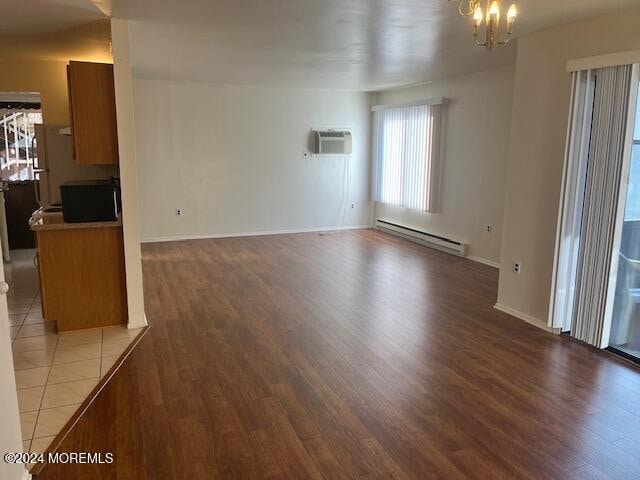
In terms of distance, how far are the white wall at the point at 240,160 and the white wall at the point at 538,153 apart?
454cm

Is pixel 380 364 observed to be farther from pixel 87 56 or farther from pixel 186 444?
pixel 87 56

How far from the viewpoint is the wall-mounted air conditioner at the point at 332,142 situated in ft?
27.1

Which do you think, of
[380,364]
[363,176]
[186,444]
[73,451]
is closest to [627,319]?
[380,364]

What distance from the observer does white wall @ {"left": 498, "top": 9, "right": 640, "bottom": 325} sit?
3.72 meters

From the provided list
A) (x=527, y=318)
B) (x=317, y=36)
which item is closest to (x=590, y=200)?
(x=527, y=318)

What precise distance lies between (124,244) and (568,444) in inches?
133

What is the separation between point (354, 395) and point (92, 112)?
2.96 metres

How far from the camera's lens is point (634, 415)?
2.76m

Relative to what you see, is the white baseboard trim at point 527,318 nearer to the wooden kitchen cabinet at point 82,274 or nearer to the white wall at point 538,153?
the white wall at point 538,153

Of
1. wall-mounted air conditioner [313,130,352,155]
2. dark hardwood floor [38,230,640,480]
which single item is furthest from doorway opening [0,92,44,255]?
wall-mounted air conditioner [313,130,352,155]

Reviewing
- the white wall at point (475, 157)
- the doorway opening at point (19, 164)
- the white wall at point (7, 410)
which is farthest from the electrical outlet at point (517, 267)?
the doorway opening at point (19, 164)

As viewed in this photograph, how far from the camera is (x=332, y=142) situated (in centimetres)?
834

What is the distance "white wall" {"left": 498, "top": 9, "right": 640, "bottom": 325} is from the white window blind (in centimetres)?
284

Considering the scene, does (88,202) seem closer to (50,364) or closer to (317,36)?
(50,364)
